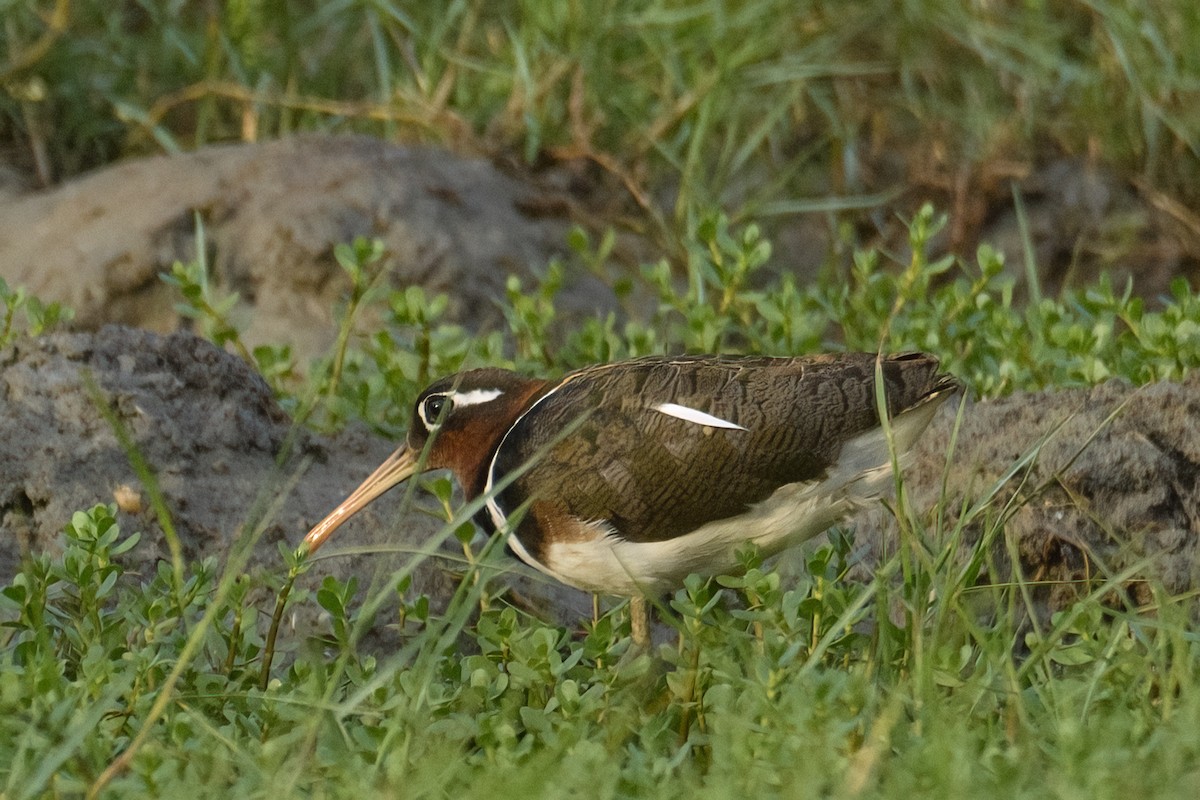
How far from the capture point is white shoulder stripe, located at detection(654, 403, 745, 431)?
3293 millimetres

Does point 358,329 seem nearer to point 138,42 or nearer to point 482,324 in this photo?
point 482,324

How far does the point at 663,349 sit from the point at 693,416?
1.40 meters

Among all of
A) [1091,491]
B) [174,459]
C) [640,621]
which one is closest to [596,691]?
[640,621]

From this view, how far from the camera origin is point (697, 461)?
3.29 m

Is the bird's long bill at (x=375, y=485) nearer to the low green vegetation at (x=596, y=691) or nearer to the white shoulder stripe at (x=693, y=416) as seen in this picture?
the low green vegetation at (x=596, y=691)

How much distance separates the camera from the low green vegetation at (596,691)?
254 cm

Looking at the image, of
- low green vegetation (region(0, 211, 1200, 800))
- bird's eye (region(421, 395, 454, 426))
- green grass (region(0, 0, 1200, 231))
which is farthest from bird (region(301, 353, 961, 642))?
green grass (region(0, 0, 1200, 231))

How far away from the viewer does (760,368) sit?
11.2 feet

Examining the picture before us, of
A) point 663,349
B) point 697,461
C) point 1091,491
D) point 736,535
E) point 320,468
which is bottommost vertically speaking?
point 663,349

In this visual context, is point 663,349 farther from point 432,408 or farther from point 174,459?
point 174,459

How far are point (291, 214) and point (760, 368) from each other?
2.44 metres

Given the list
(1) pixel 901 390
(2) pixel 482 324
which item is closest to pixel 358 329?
(2) pixel 482 324

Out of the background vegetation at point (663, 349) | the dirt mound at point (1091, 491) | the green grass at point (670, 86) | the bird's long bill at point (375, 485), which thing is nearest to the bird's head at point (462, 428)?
the bird's long bill at point (375, 485)

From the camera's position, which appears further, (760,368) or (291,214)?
(291,214)
